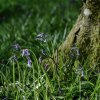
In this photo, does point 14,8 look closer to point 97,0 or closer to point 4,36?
point 4,36

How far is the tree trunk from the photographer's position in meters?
3.95

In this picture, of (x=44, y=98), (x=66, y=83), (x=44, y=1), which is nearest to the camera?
(x=44, y=98)

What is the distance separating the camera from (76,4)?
7.84m

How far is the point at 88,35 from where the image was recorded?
13.2ft

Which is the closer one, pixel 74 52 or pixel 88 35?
pixel 74 52

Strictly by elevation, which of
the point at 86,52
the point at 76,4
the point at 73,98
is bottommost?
the point at 73,98

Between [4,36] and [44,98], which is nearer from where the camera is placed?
[44,98]

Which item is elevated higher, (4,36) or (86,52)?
(4,36)

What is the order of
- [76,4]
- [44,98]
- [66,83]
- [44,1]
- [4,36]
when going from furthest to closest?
1. [44,1]
2. [76,4]
3. [4,36]
4. [66,83]
5. [44,98]

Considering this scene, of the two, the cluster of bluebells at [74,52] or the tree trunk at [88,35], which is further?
the tree trunk at [88,35]

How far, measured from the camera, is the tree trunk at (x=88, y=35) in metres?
3.95

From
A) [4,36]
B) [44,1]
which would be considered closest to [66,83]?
[4,36]

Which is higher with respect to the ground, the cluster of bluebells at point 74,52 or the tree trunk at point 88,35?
the tree trunk at point 88,35

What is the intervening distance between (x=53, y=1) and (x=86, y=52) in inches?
179
